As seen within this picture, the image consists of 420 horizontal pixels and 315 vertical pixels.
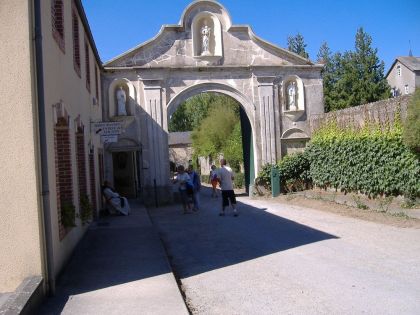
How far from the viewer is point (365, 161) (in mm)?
16906

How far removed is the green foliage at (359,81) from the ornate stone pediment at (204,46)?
2422cm

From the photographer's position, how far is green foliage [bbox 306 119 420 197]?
14922mm

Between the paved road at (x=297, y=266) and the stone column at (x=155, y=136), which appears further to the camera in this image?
the stone column at (x=155, y=136)

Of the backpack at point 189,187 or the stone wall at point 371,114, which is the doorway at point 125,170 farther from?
the stone wall at point 371,114

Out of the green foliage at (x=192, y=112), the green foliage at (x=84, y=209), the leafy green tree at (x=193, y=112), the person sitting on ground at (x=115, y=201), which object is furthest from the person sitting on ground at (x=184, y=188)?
the green foliage at (x=192, y=112)

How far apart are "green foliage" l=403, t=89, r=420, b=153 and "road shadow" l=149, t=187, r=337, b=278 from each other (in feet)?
12.3

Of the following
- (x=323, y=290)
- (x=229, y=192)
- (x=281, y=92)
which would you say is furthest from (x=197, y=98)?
(x=323, y=290)

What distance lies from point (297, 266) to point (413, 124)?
714 cm

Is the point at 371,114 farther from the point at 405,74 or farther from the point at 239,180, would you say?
the point at 405,74

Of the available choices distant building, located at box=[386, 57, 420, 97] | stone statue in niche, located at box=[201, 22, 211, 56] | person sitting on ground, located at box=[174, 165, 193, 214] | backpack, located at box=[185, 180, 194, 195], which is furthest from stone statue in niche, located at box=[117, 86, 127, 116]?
distant building, located at box=[386, 57, 420, 97]

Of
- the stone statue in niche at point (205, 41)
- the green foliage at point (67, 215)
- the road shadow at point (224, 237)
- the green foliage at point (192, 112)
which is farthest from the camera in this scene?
the green foliage at point (192, 112)

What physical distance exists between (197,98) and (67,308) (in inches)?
2184

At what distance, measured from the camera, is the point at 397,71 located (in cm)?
5228

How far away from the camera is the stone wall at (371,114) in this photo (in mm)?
15288
